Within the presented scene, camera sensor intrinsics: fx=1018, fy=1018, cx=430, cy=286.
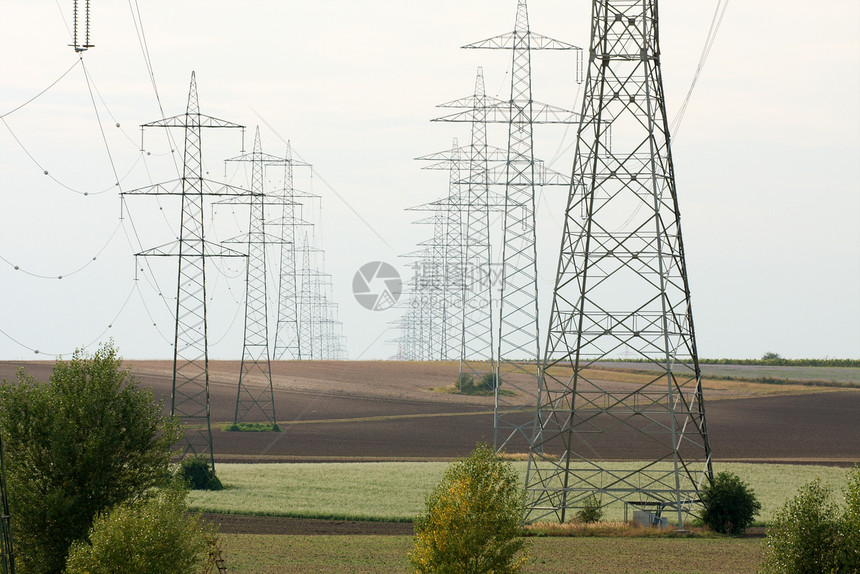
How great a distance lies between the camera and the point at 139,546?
23312mm

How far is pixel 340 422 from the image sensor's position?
85.8 meters

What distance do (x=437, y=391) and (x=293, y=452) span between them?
41783 mm

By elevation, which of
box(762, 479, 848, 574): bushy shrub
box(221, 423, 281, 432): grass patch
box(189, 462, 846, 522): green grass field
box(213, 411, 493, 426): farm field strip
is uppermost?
box(213, 411, 493, 426): farm field strip

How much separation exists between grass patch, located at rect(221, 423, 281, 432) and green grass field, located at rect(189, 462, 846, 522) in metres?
19.4

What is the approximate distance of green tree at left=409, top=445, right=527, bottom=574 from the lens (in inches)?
880

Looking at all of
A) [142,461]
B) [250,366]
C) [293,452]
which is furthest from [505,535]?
[250,366]

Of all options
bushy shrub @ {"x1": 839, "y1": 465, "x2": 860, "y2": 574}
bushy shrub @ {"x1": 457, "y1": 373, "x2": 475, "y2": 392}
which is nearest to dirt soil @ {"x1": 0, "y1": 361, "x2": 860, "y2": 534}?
bushy shrub @ {"x1": 457, "y1": 373, "x2": 475, "y2": 392}

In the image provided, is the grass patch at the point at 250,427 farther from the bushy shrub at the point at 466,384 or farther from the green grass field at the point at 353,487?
the bushy shrub at the point at 466,384

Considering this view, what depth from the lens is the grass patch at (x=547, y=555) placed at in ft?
99.2

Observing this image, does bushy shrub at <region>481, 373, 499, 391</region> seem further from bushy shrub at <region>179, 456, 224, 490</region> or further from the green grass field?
bushy shrub at <region>179, 456, 224, 490</region>

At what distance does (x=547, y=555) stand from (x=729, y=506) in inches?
345

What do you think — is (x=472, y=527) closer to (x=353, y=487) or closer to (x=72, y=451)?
(x=72, y=451)

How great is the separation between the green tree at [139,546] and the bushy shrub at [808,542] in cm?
1384

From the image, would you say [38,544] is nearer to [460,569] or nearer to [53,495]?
[53,495]
